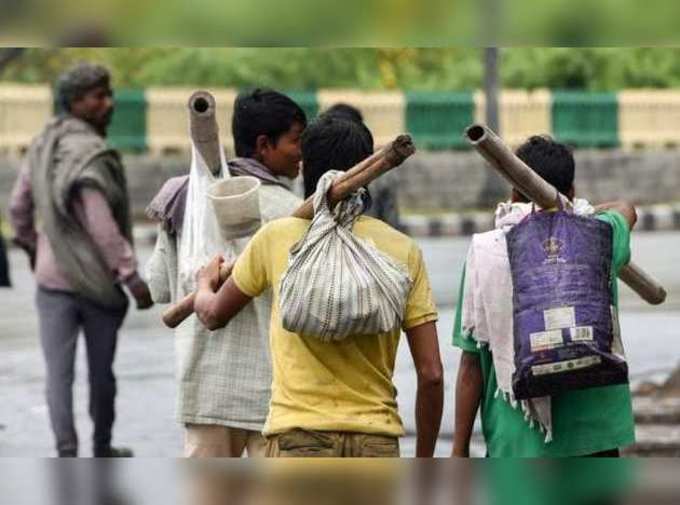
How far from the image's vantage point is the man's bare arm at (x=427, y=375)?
4922 millimetres

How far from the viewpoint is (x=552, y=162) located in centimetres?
538

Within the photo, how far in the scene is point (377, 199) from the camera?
26.3 feet

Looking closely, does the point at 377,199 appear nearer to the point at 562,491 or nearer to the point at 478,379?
the point at 478,379

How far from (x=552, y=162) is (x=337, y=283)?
87 cm

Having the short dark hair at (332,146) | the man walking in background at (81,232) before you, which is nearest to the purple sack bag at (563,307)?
the short dark hair at (332,146)

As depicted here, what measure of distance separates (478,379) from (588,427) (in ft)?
1.00

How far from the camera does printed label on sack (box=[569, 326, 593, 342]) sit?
4961 millimetres

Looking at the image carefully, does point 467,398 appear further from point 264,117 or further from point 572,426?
point 264,117

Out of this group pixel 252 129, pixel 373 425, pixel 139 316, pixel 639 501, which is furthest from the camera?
pixel 139 316

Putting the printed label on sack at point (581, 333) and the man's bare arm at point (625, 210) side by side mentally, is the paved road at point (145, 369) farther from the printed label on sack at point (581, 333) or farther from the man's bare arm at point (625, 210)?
the printed label on sack at point (581, 333)

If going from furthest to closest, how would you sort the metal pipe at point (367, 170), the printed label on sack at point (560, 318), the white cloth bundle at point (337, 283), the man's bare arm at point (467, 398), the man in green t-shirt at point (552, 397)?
the man's bare arm at point (467, 398)
the man in green t-shirt at point (552, 397)
the printed label on sack at point (560, 318)
the white cloth bundle at point (337, 283)
the metal pipe at point (367, 170)

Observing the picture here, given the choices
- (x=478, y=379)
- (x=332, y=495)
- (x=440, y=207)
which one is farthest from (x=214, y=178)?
(x=440, y=207)

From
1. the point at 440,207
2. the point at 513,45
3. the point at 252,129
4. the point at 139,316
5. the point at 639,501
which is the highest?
the point at 440,207

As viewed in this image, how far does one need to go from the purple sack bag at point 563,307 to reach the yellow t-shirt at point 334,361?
24cm
